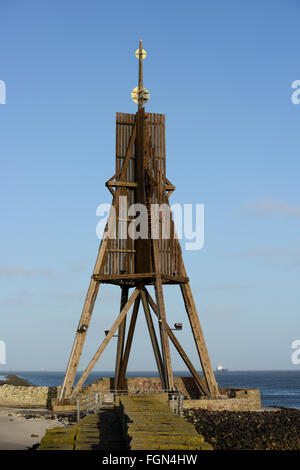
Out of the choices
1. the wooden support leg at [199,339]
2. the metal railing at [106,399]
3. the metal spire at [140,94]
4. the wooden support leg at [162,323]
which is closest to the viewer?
the metal railing at [106,399]

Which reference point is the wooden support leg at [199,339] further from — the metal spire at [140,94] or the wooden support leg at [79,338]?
the metal spire at [140,94]

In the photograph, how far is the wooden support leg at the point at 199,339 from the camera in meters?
35.0

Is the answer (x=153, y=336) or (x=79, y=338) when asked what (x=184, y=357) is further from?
(x=79, y=338)

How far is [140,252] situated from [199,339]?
19.5 ft

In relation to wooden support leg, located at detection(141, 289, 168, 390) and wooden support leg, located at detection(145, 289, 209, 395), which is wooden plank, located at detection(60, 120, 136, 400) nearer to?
wooden support leg, located at detection(141, 289, 168, 390)

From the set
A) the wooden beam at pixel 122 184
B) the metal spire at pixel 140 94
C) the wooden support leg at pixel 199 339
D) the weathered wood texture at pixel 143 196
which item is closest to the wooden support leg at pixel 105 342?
the weathered wood texture at pixel 143 196

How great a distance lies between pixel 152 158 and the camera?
37.0 metres

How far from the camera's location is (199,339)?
116 ft

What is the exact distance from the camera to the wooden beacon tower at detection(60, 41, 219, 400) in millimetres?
33891

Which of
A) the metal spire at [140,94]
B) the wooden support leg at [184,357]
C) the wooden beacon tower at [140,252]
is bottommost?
the wooden support leg at [184,357]

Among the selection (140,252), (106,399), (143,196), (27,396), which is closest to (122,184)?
(143,196)

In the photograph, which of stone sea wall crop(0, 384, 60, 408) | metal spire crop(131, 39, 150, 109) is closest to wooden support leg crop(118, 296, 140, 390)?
stone sea wall crop(0, 384, 60, 408)
